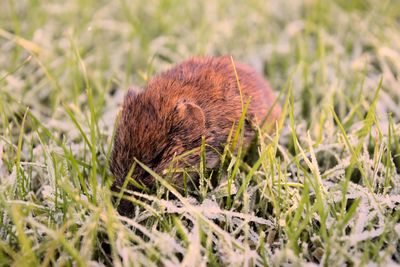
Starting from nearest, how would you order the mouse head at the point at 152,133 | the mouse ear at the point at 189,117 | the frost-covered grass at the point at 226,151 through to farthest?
the frost-covered grass at the point at 226,151 → the mouse head at the point at 152,133 → the mouse ear at the point at 189,117

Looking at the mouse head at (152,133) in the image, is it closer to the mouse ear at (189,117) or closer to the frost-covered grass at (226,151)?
the mouse ear at (189,117)

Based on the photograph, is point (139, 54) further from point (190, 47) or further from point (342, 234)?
point (342, 234)

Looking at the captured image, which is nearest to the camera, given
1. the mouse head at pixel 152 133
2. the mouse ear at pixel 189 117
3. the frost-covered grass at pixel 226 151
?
the frost-covered grass at pixel 226 151

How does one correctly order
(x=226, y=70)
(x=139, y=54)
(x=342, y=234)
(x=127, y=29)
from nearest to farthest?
(x=342, y=234), (x=226, y=70), (x=139, y=54), (x=127, y=29)

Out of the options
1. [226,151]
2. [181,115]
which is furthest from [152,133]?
[226,151]

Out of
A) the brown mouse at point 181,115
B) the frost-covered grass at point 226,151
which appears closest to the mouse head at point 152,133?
the brown mouse at point 181,115

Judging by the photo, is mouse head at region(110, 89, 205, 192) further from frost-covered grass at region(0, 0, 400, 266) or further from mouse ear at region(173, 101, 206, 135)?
frost-covered grass at region(0, 0, 400, 266)

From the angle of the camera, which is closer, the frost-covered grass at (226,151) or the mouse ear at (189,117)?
the frost-covered grass at (226,151)

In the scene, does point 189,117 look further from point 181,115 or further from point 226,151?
point 226,151

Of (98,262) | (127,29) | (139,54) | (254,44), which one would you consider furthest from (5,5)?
(98,262)
